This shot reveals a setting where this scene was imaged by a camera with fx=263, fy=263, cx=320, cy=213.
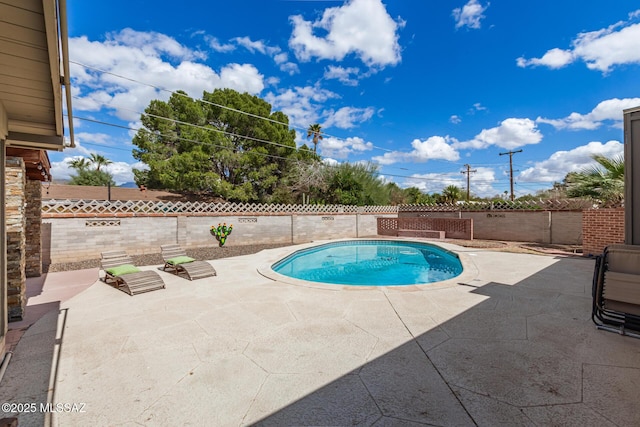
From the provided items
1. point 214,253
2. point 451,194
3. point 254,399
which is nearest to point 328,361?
point 254,399

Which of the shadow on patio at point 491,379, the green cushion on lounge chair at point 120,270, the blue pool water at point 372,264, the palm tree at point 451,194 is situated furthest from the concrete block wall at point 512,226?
the green cushion on lounge chair at point 120,270

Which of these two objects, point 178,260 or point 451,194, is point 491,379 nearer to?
point 178,260

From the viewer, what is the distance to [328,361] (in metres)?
3.00

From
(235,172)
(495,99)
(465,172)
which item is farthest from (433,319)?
(465,172)

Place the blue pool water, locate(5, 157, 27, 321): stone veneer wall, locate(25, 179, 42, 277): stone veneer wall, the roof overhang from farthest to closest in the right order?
the blue pool water → locate(25, 179, 42, 277): stone veneer wall → locate(5, 157, 27, 321): stone veneer wall → the roof overhang

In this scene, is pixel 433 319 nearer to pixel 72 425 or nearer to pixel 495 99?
pixel 72 425

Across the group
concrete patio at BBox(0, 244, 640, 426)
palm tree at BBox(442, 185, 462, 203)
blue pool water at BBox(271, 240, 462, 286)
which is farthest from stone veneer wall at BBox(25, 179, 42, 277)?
palm tree at BBox(442, 185, 462, 203)

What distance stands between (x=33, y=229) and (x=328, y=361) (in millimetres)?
8837

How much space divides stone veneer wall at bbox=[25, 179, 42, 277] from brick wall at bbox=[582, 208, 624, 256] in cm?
1702

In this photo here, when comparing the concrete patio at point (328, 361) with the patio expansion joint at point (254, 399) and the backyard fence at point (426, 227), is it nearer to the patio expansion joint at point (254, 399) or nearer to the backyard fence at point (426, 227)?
the patio expansion joint at point (254, 399)

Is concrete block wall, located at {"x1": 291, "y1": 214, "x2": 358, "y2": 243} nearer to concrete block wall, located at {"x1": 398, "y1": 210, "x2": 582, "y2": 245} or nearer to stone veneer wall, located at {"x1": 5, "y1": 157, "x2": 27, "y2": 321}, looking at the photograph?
concrete block wall, located at {"x1": 398, "y1": 210, "x2": 582, "y2": 245}

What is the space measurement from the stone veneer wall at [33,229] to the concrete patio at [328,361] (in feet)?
10.7

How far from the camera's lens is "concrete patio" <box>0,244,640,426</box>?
2.23 m

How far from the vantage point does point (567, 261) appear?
8398 mm
